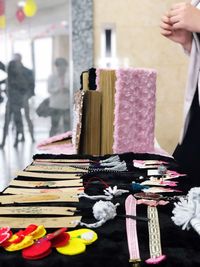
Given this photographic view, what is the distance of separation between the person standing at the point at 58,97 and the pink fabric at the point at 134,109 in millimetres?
2346

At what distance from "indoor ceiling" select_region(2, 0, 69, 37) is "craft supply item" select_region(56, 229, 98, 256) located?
309 centimetres

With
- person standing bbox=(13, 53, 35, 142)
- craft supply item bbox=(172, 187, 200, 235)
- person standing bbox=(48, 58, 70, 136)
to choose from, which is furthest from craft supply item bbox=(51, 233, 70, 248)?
person standing bbox=(13, 53, 35, 142)

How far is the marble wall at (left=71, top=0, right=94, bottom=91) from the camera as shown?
306 cm

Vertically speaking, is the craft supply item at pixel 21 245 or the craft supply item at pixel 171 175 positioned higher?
the craft supply item at pixel 21 245

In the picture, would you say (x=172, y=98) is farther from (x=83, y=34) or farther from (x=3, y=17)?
(x=3, y=17)

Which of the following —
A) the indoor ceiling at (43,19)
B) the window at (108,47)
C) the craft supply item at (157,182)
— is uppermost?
the indoor ceiling at (43,19)

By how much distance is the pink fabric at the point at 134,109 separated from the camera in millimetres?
1114

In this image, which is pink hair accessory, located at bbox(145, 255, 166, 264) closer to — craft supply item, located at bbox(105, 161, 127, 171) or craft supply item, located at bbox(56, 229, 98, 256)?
craft supply item, located at bbox(56, 229, 98, 256)

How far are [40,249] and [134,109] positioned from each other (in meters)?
0.77

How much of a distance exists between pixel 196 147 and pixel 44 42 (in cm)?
286

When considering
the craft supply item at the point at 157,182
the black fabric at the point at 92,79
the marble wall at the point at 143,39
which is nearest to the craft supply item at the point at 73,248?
the craft supply item at the point at 157,182

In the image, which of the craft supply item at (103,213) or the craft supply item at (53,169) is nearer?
the craft supply item at (103,213)

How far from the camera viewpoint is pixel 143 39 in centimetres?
308

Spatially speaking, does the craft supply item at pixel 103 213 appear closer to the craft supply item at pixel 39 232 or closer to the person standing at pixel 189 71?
the craft supply item at pixel 39 232
